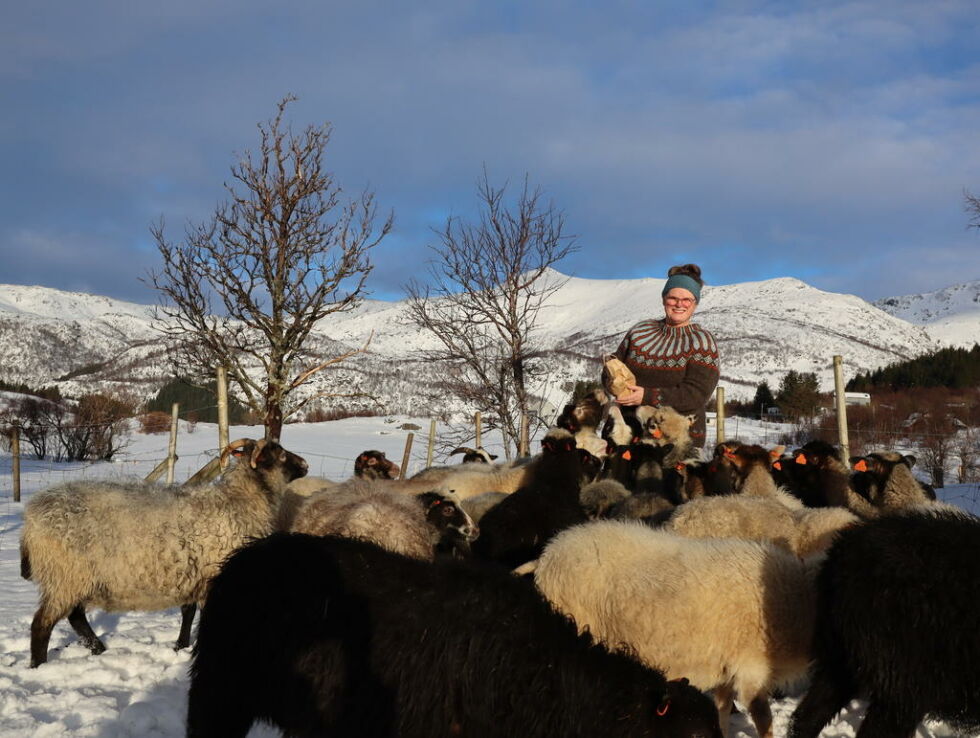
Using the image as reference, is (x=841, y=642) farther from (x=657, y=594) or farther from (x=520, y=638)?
(x=520, y=638)

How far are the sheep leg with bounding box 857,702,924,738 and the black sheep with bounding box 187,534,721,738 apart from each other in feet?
3.84

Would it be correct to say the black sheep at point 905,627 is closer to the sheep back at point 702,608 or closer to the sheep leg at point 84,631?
the sheep back at point 702,608

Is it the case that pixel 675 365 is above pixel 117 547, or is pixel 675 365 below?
above

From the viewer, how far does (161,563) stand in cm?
621

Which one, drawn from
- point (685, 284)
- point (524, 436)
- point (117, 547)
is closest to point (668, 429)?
point (685, 284)

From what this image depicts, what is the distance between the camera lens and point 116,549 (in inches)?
241

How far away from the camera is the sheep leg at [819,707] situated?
12.9 feet

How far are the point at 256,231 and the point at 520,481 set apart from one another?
8536mm

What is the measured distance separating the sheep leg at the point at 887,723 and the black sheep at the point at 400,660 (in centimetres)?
117

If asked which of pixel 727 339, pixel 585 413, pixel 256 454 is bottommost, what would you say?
pixel 256 454

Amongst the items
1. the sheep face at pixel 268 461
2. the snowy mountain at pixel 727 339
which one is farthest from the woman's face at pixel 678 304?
the snowy mountain at pixel 727 339

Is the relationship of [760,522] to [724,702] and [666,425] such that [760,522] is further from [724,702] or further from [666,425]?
[666,425]

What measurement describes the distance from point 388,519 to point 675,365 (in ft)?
10.9

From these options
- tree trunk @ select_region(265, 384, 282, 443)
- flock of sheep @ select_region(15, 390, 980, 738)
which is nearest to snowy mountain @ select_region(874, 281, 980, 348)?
tree trunk @ select_region(265, 384, 282, 443)
